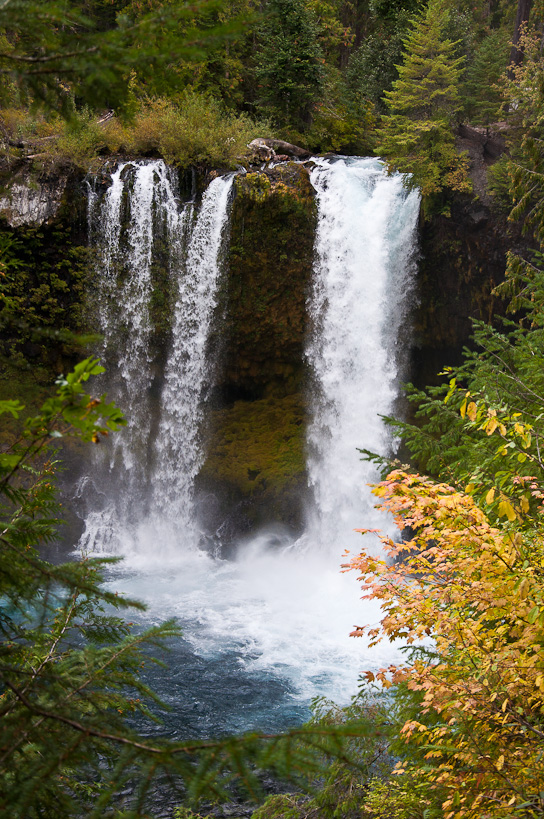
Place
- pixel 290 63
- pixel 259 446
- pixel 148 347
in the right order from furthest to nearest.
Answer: pixel 290 63, pixel 259 446, pixel 148 347

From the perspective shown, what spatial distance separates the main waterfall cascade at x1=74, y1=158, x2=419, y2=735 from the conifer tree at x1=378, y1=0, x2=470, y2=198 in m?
0.61

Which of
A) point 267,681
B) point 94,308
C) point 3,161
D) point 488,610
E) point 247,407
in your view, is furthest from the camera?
point 247,407

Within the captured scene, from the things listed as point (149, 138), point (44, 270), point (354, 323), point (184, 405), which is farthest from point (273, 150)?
point (184, 405)

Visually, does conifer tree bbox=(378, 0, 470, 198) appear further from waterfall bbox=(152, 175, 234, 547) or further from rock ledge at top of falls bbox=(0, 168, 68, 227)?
rock ledge at top of falls bbox=(0, 168, 68, 227)

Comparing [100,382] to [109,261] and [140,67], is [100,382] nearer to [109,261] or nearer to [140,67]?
[109,261]

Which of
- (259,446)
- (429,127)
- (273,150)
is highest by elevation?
(273,150)

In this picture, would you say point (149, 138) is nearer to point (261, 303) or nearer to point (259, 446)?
point (261, 303)

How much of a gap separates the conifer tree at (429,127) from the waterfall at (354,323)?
0.58 m

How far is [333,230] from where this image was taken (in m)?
13.4

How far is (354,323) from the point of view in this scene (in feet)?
44.6

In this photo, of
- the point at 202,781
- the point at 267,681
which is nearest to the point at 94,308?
the point at 267,681

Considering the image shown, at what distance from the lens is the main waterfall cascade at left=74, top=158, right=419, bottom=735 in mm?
13109

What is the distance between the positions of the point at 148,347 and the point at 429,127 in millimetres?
8383

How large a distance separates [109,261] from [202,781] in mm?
13618
